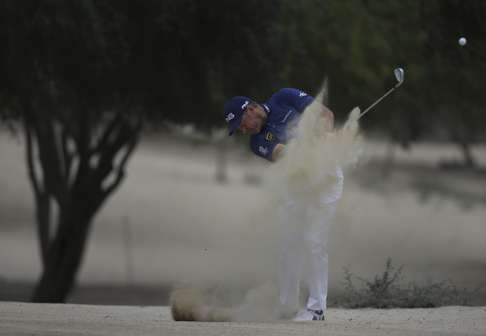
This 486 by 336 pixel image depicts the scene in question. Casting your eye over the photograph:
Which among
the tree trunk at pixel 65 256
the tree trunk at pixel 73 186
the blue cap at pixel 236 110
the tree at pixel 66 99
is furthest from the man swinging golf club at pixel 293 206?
the tree trunk at pixel 65 256

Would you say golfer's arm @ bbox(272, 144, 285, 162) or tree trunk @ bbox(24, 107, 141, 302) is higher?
golfer's arm @ bbox(272, 144, 285, 162)

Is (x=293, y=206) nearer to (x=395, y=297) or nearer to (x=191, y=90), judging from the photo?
(x=395, y=297)


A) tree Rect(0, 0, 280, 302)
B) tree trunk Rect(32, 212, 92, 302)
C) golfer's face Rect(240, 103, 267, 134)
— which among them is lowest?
tree trunk Rect(32, 212, 92, 302)

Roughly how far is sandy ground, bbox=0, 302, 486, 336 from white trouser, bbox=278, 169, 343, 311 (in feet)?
1.18

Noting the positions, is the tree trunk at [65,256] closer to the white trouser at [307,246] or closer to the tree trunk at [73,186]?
the tree trunk at [73,186]

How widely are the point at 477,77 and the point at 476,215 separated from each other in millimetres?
25909

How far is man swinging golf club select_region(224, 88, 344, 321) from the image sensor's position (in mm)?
9820

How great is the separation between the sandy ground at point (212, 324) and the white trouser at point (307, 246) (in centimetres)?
36

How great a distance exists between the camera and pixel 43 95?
1722 cm

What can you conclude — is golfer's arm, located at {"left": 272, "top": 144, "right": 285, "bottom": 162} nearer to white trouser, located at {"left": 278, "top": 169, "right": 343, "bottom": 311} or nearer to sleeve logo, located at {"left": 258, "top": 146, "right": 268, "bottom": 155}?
sleeve logo, located at {"left": 258, "top": 146, "right": 268, "bottom": 155}

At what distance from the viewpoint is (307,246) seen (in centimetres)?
987

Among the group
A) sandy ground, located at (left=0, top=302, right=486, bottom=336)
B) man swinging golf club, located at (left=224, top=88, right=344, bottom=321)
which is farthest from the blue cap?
sandy ground, located at (left=0, top=302, right=486, bottom=336)

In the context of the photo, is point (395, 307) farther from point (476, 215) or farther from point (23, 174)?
point (23, 174)

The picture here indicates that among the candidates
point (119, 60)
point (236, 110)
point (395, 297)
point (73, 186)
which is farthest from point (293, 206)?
point (73, 186)
